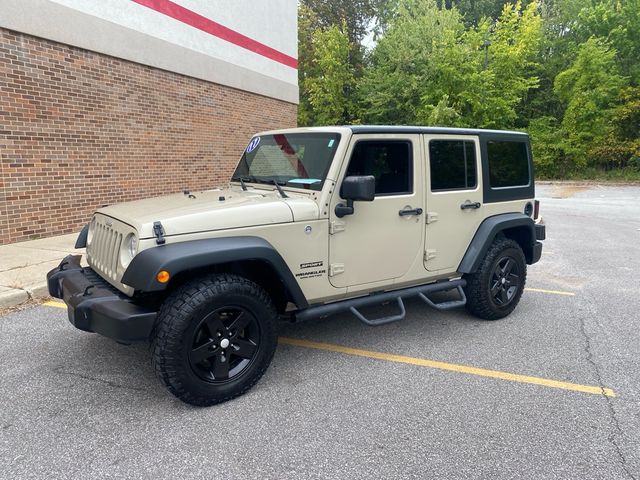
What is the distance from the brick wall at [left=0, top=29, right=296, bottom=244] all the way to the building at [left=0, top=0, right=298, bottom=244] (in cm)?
2

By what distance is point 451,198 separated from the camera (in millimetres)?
4320

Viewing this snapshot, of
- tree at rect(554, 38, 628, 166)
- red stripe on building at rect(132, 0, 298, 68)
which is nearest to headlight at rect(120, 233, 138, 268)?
red stripe on building at rect(132, 0, 298, 68)

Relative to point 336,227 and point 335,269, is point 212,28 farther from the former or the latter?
point 335,269

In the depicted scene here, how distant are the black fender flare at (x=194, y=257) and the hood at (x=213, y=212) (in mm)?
109

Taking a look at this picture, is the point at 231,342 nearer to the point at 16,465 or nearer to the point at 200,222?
the point at 200,222

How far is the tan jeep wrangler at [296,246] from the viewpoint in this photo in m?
2.91

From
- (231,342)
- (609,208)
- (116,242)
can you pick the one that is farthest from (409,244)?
(609,208)

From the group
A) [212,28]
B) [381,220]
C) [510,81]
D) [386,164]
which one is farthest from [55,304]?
[510,81]

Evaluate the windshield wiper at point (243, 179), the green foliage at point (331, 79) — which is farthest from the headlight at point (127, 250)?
the green foliage at point (331, 79)

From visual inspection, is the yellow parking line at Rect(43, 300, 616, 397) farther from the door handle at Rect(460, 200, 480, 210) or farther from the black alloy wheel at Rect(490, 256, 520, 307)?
the door handle at Rect(460, 200, 480, 210)

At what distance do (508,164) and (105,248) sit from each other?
389cm

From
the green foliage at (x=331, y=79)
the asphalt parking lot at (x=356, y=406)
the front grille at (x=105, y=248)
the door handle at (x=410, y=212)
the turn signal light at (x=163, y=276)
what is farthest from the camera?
the green foliage at (x=331, y=79)

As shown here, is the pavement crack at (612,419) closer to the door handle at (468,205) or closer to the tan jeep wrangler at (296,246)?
the tan jeep wrangler at (296,246)

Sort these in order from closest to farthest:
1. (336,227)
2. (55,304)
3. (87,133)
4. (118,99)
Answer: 1. (336,227)
2. (55,304)
3. (87,133)
4. (118,99)
